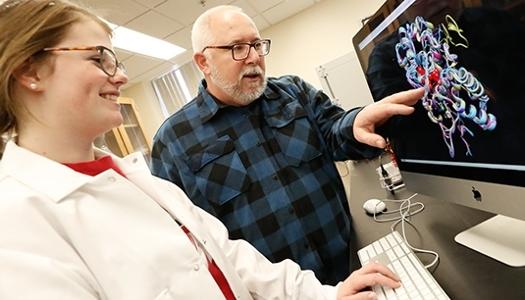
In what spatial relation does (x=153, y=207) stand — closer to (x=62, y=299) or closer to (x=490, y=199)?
(x=62, y=299)

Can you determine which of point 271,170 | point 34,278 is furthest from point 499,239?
point 34,278

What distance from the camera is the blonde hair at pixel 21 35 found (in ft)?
2.15

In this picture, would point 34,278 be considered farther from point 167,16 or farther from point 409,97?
point 167,16

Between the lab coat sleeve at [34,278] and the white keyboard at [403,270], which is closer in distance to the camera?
the lab coat sleeve at [34,278]

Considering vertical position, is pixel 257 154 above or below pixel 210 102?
below

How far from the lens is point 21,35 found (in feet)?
2.19

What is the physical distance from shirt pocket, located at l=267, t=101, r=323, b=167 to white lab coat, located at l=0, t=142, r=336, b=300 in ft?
1.75

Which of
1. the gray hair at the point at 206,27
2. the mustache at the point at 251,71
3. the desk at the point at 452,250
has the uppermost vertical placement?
the gray hair at the point at 206,27

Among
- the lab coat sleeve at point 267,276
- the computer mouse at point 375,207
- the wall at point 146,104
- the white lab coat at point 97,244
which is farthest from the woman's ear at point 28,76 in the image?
the wall at point 146,104

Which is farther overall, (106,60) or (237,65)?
(237,65)

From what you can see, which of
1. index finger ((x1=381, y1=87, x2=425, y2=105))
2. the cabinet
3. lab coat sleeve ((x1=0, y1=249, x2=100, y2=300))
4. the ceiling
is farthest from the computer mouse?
the cabinet

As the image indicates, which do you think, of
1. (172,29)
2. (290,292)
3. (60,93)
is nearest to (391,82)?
(290,292)

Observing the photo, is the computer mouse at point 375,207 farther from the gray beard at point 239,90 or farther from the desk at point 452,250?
the gray beard at point 239,90

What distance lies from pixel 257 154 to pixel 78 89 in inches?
28.6
